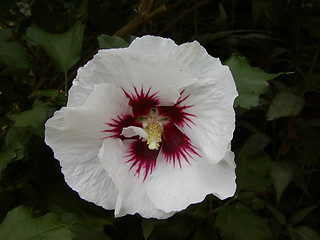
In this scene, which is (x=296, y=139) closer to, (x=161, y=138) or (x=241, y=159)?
(x=241, y=159)

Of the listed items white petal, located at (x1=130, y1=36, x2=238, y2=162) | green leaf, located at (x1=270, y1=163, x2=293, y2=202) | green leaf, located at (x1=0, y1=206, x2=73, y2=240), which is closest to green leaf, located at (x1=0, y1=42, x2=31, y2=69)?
green leaf, located at (x1=0, y1=206, x2=73, y2=240)

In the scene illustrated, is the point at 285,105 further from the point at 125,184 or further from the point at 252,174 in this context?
the point at 125,184

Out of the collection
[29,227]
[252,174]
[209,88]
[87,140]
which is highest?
[209,88]

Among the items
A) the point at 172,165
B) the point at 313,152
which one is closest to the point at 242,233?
the point at 172,165

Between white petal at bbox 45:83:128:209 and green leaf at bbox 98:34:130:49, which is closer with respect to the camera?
white petal at bbox 45:83:128:209

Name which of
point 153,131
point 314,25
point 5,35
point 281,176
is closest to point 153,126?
point 153,131

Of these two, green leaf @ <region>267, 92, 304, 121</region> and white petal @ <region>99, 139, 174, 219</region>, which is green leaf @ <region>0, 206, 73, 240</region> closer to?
white petal @ <region>99, 139, 174, 219</region>

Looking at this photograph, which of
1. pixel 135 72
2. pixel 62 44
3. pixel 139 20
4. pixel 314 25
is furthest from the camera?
pixel 314 25
